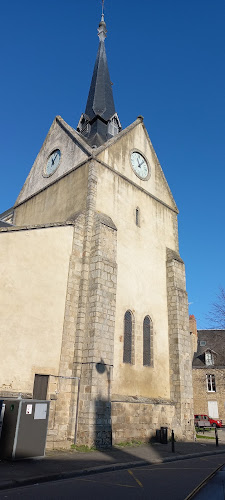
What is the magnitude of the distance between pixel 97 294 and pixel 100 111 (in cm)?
1291

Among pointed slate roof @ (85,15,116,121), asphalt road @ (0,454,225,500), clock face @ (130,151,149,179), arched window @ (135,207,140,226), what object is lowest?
asphalt road @ (0,454,225,500)

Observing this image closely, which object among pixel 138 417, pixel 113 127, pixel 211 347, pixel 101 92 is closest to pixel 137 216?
pixel 113 127

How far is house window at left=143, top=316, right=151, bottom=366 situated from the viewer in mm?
14266

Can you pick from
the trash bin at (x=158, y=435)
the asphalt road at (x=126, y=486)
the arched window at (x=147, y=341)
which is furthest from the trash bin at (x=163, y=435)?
the asphalt road at (x=126, y=486)

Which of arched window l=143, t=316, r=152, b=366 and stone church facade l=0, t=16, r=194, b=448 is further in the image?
arched window l=143, t=316, r=152, b=366

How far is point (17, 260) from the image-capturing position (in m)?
11.0

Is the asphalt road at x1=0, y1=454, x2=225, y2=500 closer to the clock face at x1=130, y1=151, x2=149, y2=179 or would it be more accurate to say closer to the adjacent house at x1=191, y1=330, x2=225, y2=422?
the clock face at x1=130, y1=151, x2=149, y2=179

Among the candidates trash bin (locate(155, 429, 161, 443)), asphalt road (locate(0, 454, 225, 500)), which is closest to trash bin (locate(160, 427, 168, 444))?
trash bin (locate(155, 429, 161, 443))

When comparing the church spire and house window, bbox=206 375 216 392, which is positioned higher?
the church spire

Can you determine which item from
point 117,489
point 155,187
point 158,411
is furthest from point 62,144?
point 117,489

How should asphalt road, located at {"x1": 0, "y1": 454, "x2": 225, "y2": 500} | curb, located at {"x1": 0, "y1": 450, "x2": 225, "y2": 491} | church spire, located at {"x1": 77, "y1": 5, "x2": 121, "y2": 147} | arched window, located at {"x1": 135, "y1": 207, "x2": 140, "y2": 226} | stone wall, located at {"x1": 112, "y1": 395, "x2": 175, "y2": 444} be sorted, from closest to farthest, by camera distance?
asphalt road, located at {"x1": 0, "y1": 454, "x2": 225, "y2": 500}
curb, located at {"x1": 0, "y1": 450, "x2": 225, "y2": 491}
stone wall, located at {"x1": 112, "y1": 395, "x2": 175, "y2": 444}
arched window, located at {"x1": 135, "y1": 207, "x2": 140, "y2": 226}
church spire, located at {"x1": 77, "y1": 5, "x2": 121, "y2": 147}

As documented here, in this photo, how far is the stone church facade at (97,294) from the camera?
1080 cm

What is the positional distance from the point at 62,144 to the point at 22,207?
12.6ft

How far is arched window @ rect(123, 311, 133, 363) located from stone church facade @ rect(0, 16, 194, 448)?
0.13 feet
